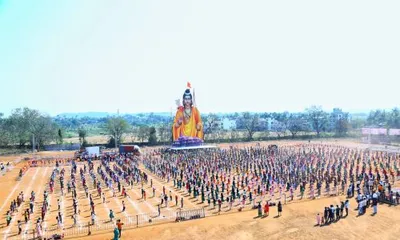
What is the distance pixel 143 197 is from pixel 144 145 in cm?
5118

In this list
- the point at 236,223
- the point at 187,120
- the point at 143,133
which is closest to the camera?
the point at 236,223

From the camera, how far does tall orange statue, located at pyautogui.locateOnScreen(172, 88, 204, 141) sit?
63188 mm

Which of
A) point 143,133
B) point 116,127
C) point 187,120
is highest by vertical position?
point 187,120

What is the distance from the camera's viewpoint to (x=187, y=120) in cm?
6369

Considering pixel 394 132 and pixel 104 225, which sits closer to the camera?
pixel 104 225

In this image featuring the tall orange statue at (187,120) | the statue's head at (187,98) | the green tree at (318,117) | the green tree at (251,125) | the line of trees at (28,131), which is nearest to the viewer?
the statue's head at (187,98)

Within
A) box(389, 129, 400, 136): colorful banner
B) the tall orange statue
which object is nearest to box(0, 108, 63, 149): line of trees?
the tall orange statue

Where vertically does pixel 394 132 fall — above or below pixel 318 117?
below

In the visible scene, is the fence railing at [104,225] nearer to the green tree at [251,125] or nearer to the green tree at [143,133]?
the green tree at [251,125]

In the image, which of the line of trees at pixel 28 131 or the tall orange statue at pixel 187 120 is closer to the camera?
the tall orange statue at pixel 187 120

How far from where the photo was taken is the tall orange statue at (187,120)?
6319 centimetres

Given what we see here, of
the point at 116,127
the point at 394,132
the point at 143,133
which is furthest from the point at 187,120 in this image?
the point at 394,132

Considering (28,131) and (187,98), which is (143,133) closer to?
(28,131)

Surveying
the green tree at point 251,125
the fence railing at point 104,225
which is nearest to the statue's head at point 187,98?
the green tree at point 251,125
